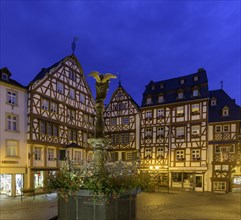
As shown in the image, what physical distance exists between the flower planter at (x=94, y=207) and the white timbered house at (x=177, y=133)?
22110 millimetres

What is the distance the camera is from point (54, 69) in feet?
86.8

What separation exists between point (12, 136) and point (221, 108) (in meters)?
20.1

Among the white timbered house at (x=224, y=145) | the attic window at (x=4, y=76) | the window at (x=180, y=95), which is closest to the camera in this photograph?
the attic window at (x=4, y=76)

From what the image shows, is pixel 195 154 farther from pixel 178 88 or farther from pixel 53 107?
pixel 53 107

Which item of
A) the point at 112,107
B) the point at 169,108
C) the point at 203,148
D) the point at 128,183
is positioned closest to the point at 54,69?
the point at 112,107

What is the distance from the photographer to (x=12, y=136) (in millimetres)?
22641

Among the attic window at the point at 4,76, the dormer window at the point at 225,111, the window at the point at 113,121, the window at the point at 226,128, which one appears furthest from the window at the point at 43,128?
the dormer window at the point at 225,111

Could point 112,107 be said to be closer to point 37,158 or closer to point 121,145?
point 121,145

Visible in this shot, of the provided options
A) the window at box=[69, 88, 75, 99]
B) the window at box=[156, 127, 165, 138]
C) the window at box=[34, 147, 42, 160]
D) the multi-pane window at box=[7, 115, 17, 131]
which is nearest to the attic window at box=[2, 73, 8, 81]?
the multi-pane window at box=[7, 115, 17, 131]

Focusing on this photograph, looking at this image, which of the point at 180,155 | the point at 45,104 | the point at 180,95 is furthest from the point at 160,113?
the point at 45,104

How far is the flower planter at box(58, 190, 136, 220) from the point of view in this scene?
7.89m

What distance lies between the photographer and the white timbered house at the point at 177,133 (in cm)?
2941

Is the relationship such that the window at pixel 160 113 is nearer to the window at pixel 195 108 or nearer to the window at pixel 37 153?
the window at pixel 195 108

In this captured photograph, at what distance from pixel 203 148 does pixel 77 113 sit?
43.3ft
